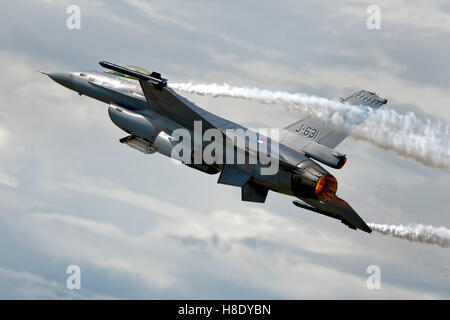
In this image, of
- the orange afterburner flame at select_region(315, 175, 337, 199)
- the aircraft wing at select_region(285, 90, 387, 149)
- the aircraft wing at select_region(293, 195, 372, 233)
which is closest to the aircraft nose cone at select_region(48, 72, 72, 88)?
the aircraft wing at select_region(285, 90, 387, 149)

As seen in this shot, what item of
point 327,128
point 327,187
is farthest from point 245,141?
point 327,187

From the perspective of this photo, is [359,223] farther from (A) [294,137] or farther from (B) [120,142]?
(B) [120,142]

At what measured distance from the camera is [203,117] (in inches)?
982

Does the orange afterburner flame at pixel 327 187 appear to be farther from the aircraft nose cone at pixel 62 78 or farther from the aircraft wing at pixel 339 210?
the aircraft nose cone at pixel 62 78

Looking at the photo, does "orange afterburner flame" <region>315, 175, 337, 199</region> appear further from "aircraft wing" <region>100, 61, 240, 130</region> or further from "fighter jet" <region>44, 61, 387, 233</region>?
"aircraft wing" <region>100, 61, 240, 130</region>

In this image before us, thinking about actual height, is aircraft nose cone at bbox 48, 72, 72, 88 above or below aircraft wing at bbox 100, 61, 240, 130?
above

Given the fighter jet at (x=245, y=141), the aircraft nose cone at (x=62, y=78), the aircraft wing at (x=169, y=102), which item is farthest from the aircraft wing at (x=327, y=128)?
the aircraft nose cone at (x=62, y=78)

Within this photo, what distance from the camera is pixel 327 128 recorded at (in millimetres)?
24969

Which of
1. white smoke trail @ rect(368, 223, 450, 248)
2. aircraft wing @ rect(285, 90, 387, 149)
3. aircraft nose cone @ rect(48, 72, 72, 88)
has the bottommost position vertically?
white smoke trail @ rect(368, 223, 450, 248)

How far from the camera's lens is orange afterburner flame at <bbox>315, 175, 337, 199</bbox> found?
2358cm

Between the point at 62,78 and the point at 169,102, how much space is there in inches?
219

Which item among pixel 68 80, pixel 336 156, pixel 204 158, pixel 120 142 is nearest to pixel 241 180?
pixel 204 158

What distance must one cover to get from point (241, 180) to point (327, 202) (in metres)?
2.93

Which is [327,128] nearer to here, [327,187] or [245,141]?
[327,187]
